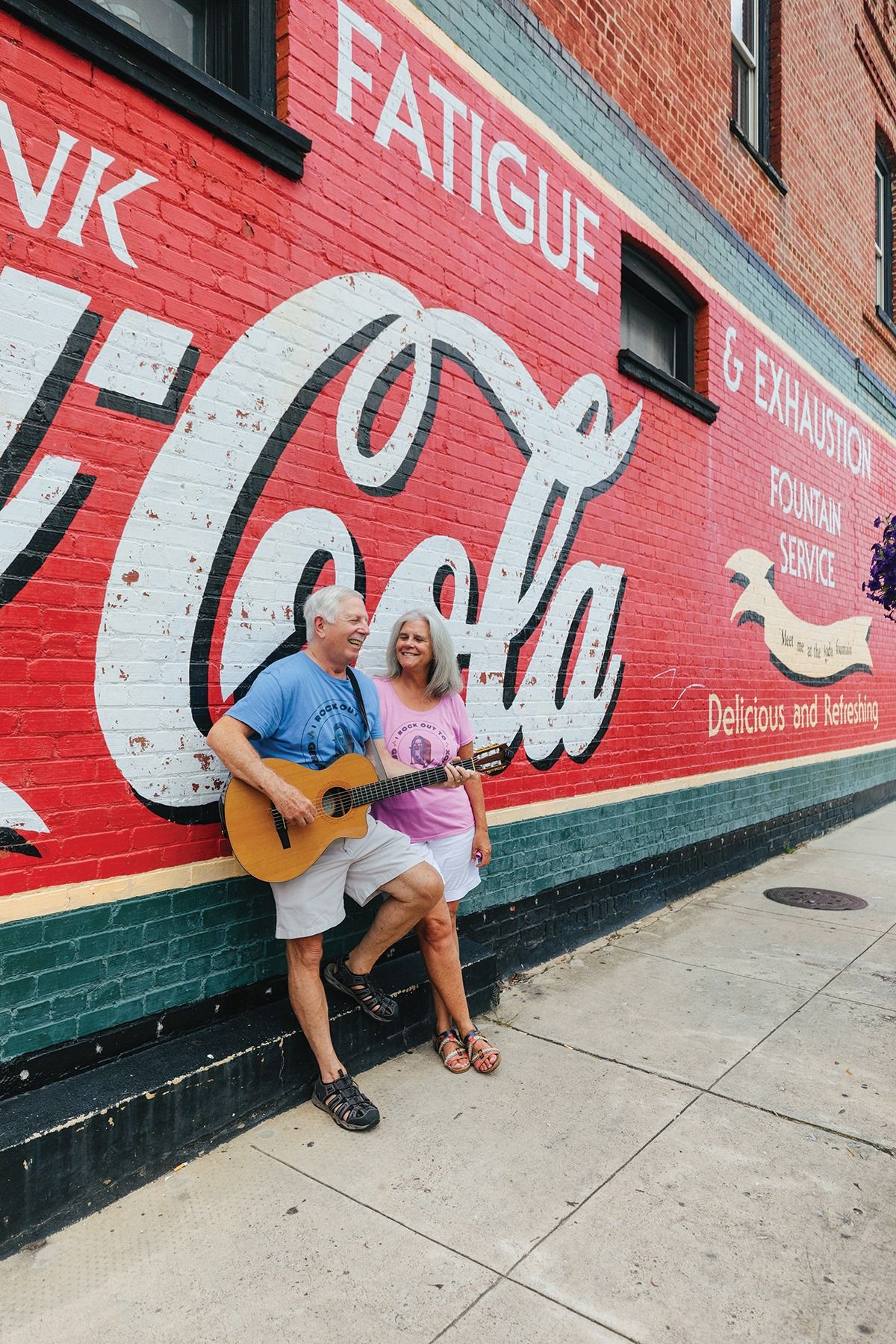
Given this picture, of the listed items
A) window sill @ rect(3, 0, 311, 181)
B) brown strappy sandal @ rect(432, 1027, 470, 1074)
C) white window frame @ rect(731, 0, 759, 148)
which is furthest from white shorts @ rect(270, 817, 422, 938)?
white window frame @ rect(731, 0, 759, 148)

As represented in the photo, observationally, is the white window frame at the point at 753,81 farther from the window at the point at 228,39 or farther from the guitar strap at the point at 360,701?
the guitar strap at the point at 360,701

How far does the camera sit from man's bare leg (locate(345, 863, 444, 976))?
11.2 ft

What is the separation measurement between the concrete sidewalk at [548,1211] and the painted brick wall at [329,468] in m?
0.71

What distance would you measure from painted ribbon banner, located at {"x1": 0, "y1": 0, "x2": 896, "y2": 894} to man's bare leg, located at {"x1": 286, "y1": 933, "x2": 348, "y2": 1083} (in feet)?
1.57

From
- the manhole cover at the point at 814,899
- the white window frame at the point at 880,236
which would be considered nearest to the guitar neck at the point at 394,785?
the manhole cover at the point at 814,899

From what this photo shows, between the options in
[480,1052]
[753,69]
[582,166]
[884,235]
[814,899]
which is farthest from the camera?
[884,235]

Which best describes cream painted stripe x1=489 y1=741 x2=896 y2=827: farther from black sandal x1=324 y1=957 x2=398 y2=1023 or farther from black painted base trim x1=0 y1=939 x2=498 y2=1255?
black painted base trim x1=0 y1=939 x2=498 y2=1255

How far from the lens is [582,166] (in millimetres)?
5379

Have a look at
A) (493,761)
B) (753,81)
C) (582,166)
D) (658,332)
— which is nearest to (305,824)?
(493,761)

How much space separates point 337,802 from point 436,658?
816mm

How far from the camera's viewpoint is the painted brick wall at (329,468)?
282 centimetres

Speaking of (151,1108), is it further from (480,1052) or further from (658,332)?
(658,332)

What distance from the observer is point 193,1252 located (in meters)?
2.43

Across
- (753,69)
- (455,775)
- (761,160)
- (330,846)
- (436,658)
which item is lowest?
(330,846)
